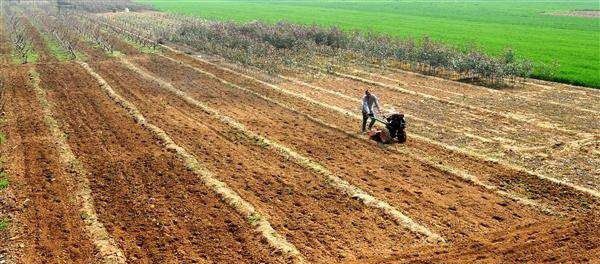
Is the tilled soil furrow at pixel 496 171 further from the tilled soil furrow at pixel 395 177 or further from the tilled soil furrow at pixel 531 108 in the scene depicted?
the tilled soil furrow at pixel 531 108

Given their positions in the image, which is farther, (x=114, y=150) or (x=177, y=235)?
(x=114, y=150)

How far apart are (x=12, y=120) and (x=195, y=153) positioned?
698 centimetres

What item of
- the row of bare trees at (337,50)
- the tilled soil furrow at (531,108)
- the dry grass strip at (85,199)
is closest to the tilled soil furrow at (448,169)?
the tilled soil furrow at (531,108)

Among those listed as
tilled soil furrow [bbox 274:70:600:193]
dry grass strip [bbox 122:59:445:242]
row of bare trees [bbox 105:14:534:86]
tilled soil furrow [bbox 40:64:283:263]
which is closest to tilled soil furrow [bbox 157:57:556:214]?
tilled soil furrow [bbox 274:70:600:193]

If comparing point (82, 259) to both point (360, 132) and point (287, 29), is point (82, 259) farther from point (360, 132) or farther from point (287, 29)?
point (287, 29)

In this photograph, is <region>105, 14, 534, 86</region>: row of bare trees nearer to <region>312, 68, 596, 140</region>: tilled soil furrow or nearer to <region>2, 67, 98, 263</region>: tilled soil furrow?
<region>312, 68, 596, 140</region>: tilled soil furrow

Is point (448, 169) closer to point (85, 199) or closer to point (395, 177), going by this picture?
point (395, 177)

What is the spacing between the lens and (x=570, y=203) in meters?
11.3

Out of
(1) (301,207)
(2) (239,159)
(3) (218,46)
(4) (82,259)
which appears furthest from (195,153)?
(3) (218,46)

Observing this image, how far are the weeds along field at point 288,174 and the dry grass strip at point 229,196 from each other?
4 cm

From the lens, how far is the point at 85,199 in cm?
1138

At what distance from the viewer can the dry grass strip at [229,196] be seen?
31.3 ft

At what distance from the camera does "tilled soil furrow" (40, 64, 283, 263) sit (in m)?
9.41

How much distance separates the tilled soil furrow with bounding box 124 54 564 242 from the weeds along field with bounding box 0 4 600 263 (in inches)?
2.2
